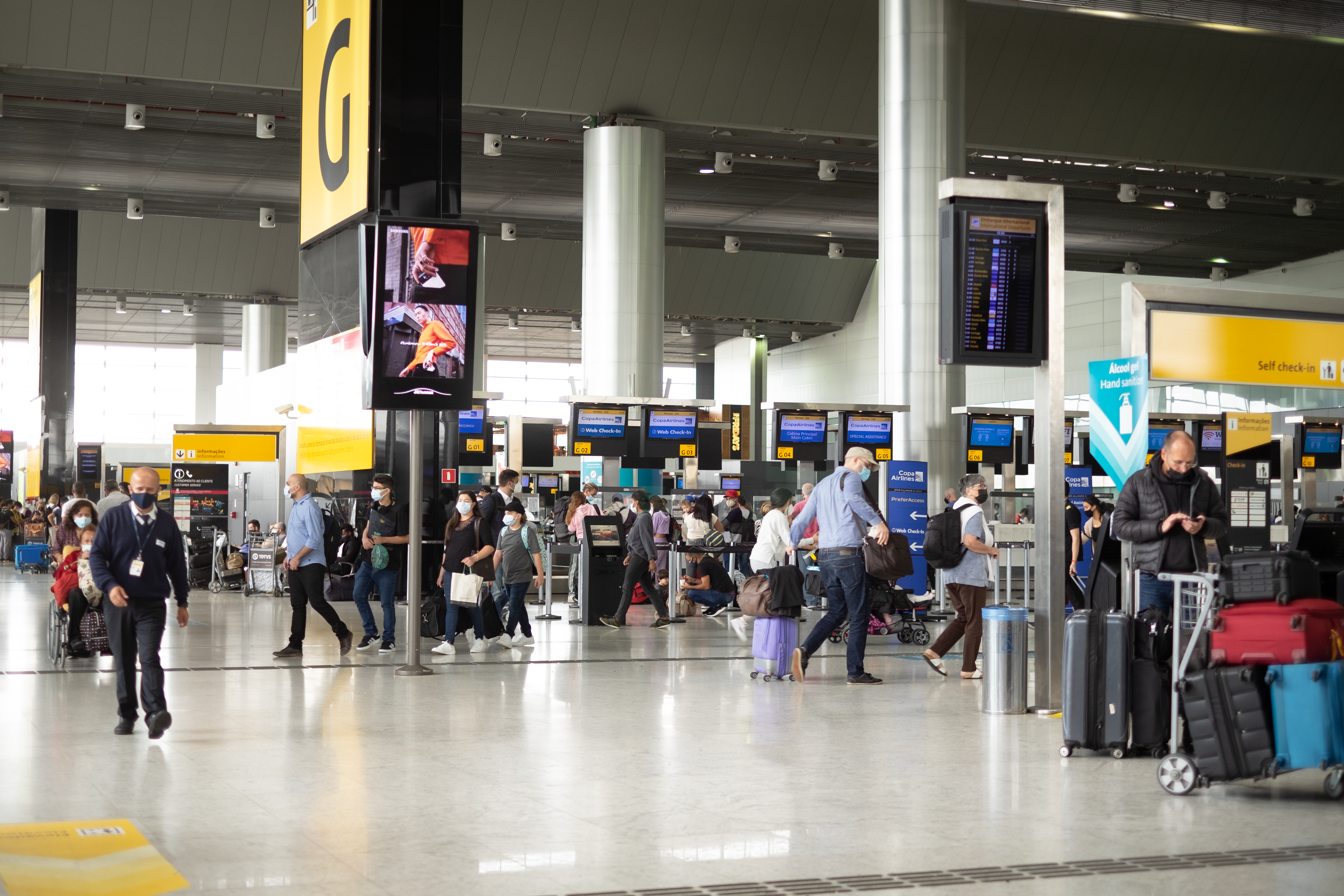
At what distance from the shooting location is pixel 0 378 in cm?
4919

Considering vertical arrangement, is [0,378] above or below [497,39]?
below

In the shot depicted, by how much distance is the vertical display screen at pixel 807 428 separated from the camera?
72.9 feet

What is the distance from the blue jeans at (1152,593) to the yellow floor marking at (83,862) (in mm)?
5012

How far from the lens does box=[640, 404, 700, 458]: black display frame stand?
22.6 metres

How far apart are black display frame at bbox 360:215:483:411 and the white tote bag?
178 centimetres

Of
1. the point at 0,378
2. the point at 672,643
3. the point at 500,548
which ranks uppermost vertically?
the point at 0,378

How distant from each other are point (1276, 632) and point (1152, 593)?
49.9 inches

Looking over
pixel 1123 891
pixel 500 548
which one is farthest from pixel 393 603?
pixel 1123 891

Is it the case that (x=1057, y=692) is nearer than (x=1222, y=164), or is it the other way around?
(x=1057, y=692)

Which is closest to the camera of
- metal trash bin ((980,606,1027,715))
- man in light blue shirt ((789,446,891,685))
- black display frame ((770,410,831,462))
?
metal trash bin ((980,606,1027,715))

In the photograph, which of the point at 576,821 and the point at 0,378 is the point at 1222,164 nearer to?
the point at 576,821

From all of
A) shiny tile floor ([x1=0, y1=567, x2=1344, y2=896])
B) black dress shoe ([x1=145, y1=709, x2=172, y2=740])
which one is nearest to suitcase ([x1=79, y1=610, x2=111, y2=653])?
shiny tile floor ([x1=0, y1=567, x2=1344, y2=896])

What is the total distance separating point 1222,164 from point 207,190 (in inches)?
769

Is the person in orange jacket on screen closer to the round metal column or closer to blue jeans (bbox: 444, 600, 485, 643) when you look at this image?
blue jeans (bbox: 444, 600, 485, 643)
